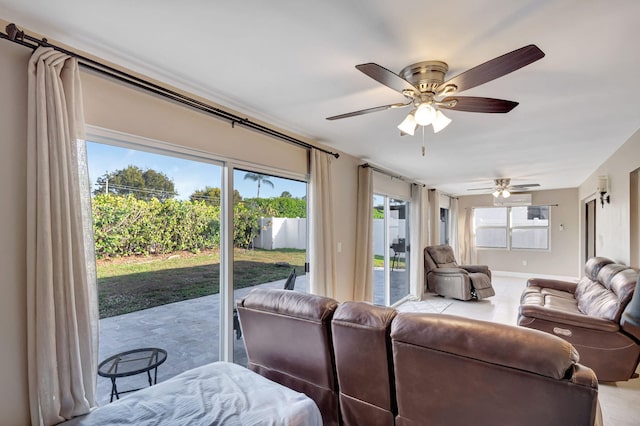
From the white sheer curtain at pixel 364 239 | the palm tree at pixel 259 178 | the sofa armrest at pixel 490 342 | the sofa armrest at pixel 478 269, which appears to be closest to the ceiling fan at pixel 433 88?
the sofa armrest at pixel 490 342

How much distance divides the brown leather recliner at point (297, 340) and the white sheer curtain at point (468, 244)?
794 cm

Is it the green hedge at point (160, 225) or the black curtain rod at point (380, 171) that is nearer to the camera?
the green hedge at point (160, 225)

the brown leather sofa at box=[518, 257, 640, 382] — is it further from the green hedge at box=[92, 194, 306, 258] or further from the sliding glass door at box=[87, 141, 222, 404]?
the sliding glass door at box=[87, 141, 222, 404]

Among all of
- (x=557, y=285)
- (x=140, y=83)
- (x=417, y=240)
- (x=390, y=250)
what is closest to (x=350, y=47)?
(x=140, y=83)

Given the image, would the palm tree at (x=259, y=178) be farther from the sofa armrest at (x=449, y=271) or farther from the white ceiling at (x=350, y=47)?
the sofa armrest at (x=449, y=271)

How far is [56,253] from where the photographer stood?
1.53m

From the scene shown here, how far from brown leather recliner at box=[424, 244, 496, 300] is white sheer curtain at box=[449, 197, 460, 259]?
1.93m

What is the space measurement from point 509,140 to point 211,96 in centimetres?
311

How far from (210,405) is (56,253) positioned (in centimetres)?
104

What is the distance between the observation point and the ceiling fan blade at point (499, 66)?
1.31 meters

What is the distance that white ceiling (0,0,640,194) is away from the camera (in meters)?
1.41

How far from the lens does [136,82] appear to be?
6.31ft

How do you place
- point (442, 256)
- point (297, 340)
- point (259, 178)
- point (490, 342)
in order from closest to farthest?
point (490, 342) → point (297, 340) → point (259, 178) → point (442, 256)

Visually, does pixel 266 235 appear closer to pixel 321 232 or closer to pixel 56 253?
pixel 321 232
